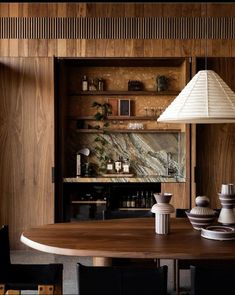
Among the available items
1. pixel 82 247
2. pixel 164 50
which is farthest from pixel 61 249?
pixel 164 50

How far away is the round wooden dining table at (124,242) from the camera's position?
243 cm

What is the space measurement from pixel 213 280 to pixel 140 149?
3832mm

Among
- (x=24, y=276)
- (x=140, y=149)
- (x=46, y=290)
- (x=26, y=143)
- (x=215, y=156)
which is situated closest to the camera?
(x=46, y=290)

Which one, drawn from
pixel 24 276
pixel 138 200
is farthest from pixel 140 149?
pixel 24 276

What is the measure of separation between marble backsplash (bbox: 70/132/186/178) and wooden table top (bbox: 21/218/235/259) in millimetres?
2647

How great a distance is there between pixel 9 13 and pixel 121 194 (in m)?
2.65

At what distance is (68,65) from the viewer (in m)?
5.76

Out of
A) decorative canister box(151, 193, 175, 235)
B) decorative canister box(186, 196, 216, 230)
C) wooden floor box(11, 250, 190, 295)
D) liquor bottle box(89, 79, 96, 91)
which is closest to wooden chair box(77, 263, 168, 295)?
decorative canister box(151, 193, 175, 235)

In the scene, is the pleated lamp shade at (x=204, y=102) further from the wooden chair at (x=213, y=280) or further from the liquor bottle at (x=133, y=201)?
the liquor bottle at (x=133, y=201)

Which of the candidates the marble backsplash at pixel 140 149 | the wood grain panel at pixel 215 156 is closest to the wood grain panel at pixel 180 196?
the wood grain panel at pixel 215 156

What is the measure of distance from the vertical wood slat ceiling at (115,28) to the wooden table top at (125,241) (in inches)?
108

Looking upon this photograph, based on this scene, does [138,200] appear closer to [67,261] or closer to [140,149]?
[140,149]

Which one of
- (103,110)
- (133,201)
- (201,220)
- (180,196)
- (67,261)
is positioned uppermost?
(103,110)

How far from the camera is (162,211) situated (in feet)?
9.18
